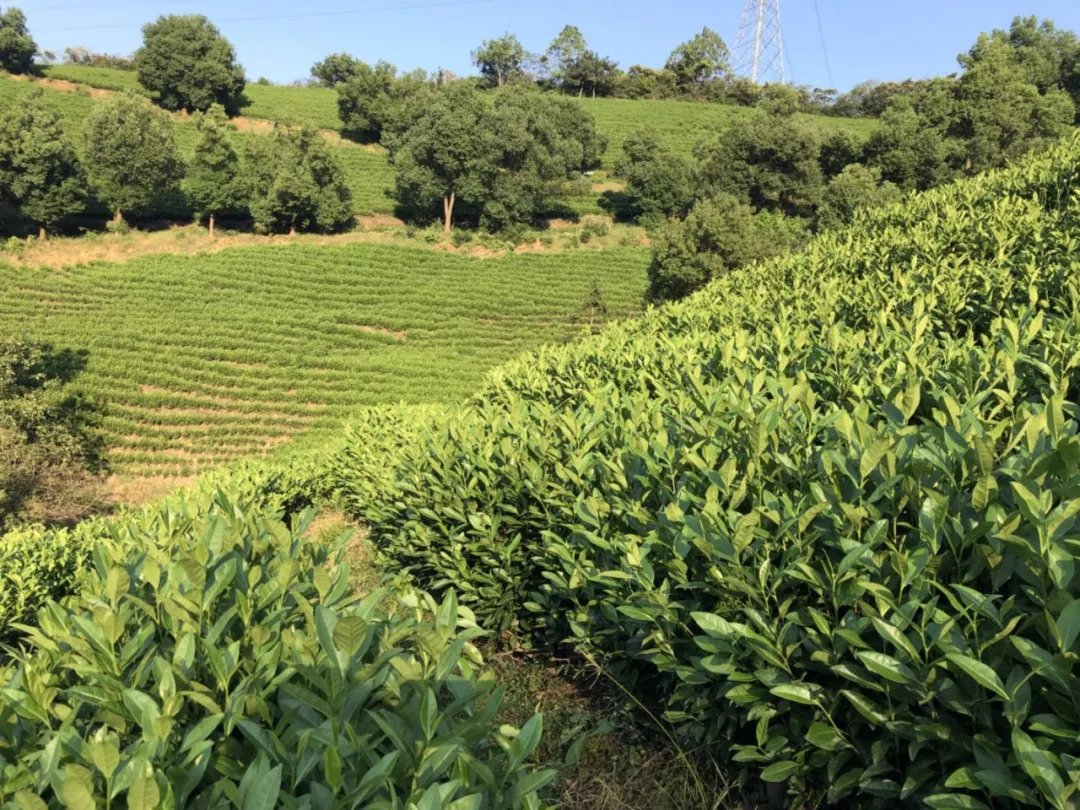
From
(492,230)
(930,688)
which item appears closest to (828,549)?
(930,688)

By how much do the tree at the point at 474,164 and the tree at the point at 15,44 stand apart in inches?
1864

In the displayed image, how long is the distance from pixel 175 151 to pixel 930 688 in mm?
50643

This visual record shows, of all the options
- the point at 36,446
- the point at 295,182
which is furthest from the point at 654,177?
the point at 36,446

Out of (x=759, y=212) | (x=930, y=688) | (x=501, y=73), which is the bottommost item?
(x=930, y=688)

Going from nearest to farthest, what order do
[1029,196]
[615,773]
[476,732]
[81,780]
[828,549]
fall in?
[81,780], [476,732], [828,549], [615,773], [1029,196]

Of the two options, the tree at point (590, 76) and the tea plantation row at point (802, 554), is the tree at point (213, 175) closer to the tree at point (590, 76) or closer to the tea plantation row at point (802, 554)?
the tea plantation row at point (802, 554)

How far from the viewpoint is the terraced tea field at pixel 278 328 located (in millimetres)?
22688

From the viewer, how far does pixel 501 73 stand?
3698 inches

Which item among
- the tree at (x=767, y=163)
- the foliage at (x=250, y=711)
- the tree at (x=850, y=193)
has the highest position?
the tree at (x=767, y=163)

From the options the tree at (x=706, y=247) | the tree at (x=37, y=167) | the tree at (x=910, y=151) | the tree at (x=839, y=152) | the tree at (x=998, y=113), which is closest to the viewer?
the tree at (x=706, y=247)

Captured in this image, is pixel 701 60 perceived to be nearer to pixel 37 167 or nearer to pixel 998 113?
pixel 998 113

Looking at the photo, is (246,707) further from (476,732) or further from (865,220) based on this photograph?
(865,220)

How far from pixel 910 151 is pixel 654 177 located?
19.3m

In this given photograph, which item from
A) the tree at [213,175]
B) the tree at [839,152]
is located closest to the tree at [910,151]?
the tree at [839,152]
